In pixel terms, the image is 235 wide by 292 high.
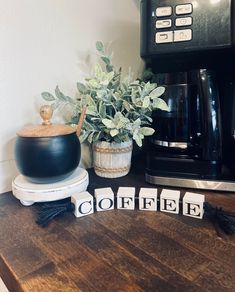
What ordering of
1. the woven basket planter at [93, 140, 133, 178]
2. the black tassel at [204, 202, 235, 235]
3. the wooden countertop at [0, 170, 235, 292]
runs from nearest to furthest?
1. the wooden countertop at [0, 170, 235, 292]
2. the black tassel at [204, 202, 235, 235]
3. the woven basket planter at [93, 140, 133, 178]

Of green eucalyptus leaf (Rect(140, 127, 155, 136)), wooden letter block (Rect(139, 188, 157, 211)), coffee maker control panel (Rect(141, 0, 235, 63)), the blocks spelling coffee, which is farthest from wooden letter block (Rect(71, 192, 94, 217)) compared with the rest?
coffee maker control panel (Rect(141, 0, 235, 63))

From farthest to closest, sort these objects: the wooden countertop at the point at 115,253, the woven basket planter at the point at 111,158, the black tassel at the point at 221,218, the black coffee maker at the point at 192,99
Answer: the woven basket planter at the point at 111,158 < the black coffee maker at the point at 192,99 < the black tassel at the point at 221,218 < the wooden countertop at the point at 115,253

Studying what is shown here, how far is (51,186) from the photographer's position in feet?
1.87

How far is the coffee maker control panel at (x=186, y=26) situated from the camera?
1.84 ft

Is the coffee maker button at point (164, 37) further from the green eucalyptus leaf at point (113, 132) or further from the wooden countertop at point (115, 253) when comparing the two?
the wooden countertop at point (115, 253)

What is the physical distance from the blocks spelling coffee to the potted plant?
0.16 m

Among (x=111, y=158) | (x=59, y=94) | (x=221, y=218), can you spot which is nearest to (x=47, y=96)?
(x=59, y=94)

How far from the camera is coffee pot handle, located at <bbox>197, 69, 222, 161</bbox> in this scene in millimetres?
582

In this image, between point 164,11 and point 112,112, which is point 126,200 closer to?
point 112,112

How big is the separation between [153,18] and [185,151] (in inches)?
13.0

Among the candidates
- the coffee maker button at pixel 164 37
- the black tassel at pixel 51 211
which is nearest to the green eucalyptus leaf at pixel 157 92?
the coffee maker button at pixel 164 37

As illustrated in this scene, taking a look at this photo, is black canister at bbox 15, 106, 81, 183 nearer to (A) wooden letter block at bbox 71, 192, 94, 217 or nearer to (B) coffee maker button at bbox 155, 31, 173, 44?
(A) wooden letter block at bbox 71, 192, 94, 217

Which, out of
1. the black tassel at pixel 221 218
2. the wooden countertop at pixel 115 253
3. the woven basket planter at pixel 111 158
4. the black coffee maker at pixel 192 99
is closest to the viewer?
the wooden countertop at pixel 115 253

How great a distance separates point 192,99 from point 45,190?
40cm
